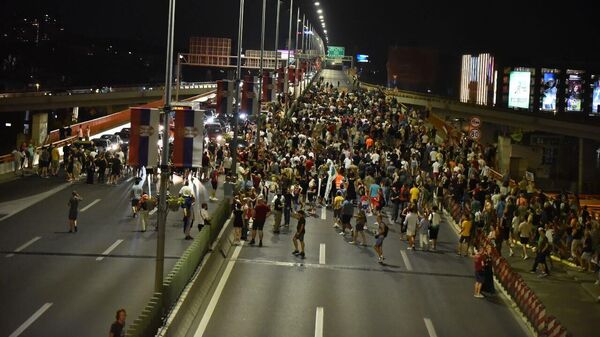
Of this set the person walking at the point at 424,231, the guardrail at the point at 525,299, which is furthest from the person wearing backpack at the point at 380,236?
the guardrail at the point at 525,299

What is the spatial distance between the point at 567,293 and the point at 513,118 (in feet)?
227

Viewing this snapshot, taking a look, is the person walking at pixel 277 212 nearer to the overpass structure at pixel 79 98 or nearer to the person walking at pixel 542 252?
the person walking at pixel 542 252

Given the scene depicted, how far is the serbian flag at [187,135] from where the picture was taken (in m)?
18.3

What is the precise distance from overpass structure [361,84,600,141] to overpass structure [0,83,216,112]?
3090cm

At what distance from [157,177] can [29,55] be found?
4151 inches

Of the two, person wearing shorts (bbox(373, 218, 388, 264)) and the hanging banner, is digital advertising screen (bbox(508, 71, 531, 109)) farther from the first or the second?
person wearing shorts (bbox(373, 218, 388, 264))

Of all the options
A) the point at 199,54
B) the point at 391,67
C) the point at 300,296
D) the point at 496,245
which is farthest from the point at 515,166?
the point at 391,67

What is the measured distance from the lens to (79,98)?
76.2 meters

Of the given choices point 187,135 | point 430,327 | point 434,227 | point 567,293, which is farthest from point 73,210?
point 567,293

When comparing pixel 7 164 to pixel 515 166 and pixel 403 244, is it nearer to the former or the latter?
pixel 403 244

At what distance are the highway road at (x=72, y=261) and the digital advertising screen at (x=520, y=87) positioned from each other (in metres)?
95.0

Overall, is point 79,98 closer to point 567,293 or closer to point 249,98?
point 249,98

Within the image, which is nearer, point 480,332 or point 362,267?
point 480,332

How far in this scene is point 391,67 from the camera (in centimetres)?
18912
